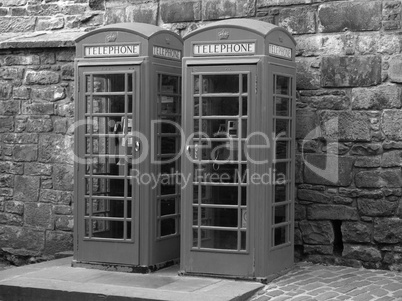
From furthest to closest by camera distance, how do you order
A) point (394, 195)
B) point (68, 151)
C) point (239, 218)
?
point (68, 151) < point (394, 195) < point (239, 218)

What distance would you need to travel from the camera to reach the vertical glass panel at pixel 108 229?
7.49 m

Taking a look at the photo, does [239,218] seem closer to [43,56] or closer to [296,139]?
[296,139]

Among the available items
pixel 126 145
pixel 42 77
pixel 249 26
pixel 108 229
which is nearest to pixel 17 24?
pixel 42 77

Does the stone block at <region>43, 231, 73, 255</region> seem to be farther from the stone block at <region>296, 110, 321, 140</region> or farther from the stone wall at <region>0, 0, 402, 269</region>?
the stone block at <region>296, 110, 321, 140</region>

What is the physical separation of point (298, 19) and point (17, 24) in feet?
12.6

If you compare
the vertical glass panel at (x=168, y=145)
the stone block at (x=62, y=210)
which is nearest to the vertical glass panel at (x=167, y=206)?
the vertical glass panel at (x=168, y=145)

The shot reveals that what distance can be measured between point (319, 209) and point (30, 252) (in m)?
3.61

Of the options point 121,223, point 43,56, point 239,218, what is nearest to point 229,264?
point 239,218

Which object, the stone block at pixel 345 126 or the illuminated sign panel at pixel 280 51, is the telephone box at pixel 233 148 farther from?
the stone block at pixel 345 126

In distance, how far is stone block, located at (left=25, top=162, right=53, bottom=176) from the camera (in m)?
9.19

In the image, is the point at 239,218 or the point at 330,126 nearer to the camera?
the point at 239,218

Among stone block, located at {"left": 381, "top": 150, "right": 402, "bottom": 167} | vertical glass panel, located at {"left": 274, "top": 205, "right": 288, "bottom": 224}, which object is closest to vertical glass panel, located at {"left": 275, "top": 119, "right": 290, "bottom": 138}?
vertical glass panel, located at {"left": 274, "top": 205, "right": 288, "bottom": 224}

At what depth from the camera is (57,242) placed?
912 centimetres

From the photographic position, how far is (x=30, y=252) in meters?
9.27
